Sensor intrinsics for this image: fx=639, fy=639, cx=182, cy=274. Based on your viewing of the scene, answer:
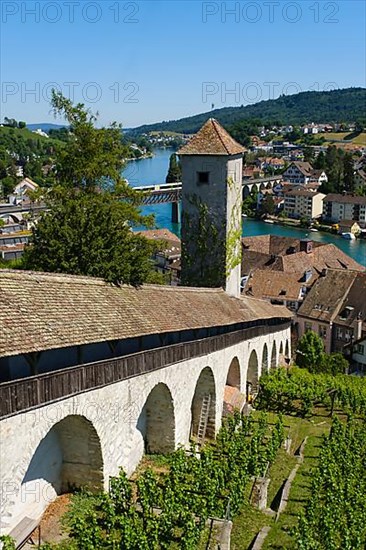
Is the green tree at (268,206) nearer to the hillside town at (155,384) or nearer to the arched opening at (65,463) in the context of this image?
the hillside town at (155,384)

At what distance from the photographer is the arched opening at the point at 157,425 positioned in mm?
18766

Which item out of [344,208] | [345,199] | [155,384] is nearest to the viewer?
[155,384]

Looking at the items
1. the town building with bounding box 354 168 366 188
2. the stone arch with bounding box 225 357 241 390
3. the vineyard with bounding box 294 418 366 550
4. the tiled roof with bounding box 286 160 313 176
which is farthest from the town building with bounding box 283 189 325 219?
the vineyard with bounding box 294 418 366 550

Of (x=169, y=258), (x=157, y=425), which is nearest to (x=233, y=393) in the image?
(x=157, y=425)

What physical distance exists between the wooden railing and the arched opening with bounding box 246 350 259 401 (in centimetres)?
A: 936

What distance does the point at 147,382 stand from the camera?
1681 centimetres

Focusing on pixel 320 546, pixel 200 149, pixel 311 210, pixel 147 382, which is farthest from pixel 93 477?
pixel 311 210

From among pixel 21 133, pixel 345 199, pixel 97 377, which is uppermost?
pixel 21 133

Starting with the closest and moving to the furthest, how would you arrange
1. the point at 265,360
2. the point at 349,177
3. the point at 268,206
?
1. the point at 265,360
2. the point at 268,206
3. the point at 349,177

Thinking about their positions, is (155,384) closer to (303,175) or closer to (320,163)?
(303,175)

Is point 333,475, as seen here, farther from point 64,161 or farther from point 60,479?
point 64,161

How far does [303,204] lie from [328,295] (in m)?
63.9

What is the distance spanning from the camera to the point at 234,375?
1060 inches

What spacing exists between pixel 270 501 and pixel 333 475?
229 centimetres
